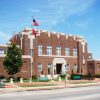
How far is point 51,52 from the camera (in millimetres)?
60625

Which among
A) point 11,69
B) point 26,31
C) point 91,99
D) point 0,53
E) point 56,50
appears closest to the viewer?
point 91,99

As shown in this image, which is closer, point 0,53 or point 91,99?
point 91,99

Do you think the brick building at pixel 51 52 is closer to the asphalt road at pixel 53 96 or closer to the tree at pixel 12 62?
the tree at pixel 12 62

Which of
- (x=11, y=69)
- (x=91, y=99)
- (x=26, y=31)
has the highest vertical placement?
(x=26, y=31)

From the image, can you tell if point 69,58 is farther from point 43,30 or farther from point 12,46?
point 12,46

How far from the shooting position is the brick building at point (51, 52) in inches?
2212

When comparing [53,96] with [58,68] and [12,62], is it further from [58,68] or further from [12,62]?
[58,68]

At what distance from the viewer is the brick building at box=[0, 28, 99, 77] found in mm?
56188

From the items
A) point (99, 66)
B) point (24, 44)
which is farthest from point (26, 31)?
point (99, 66)

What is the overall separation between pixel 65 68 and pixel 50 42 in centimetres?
723

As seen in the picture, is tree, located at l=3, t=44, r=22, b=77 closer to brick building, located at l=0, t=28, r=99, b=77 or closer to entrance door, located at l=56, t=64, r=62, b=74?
brick building, located at l=0, t=28, r=99, b=77

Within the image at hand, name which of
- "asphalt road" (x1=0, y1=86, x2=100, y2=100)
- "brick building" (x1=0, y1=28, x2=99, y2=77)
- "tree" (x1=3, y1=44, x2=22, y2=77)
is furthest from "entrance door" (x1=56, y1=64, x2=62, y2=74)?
"asphalt road" (x1=0, y1=86, x2=100, y2=100)

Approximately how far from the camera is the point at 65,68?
204 feet

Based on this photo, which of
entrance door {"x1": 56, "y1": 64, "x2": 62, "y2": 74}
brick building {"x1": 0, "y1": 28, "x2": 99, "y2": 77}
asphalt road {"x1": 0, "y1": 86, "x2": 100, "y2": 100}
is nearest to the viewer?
asphalt road {"x1": 0, "y1": 86, "x2": 100, "y2": 100}
